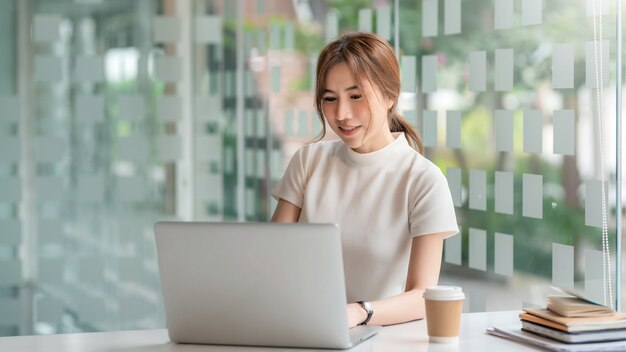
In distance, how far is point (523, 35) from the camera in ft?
10.7

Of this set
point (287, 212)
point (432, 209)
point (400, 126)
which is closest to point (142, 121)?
point (287, 212)

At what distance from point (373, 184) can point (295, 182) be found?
0.86 ft

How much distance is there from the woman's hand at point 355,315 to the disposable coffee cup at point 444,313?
18 cm

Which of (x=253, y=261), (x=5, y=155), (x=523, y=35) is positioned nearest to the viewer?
(x=253, y=261)

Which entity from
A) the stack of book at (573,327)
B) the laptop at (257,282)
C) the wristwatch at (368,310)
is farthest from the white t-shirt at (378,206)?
the laptop at (257,282)

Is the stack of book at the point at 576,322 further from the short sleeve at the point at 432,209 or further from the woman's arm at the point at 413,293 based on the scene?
the short sleeve at the point at 432,209

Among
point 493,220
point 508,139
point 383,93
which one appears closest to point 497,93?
point 508,139

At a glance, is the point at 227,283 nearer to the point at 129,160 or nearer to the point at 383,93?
the point at 383,93

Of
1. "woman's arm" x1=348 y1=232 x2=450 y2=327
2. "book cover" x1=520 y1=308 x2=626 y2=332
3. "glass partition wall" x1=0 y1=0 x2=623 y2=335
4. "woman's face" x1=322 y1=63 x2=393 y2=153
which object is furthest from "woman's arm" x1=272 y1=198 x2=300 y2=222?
Answer: "glass partition wall" x1=0 y1=0 x2=623 y2=335

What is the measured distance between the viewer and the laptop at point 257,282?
184cm

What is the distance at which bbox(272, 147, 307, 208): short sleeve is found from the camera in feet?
9.08

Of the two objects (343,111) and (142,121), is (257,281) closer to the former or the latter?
(343,111)

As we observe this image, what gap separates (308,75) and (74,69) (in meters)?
1.20

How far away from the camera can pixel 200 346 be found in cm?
196
